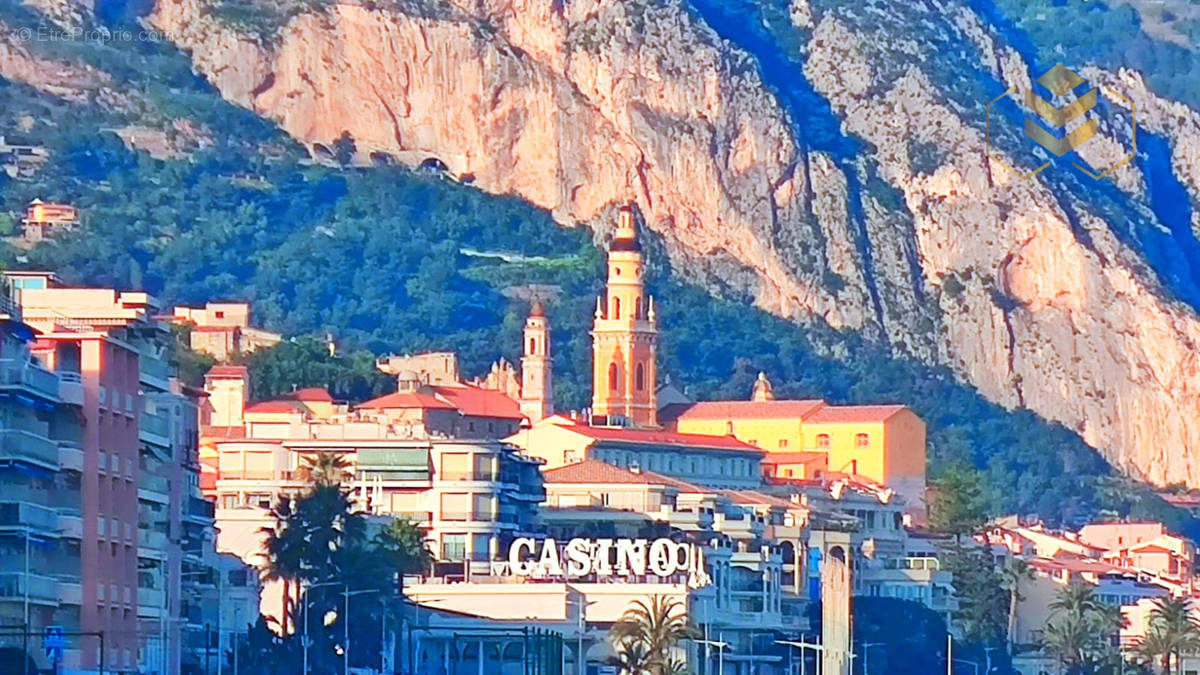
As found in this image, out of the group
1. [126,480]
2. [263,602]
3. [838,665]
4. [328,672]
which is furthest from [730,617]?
[126,480]

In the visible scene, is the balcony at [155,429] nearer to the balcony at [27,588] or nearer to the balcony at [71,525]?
the balcony at [71,525]

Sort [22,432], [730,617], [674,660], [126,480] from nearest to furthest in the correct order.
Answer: [22,432] < [126,480] < [674,660] < [730,617]

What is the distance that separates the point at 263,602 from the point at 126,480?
128 feet

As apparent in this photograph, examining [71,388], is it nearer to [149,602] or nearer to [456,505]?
[149,602]

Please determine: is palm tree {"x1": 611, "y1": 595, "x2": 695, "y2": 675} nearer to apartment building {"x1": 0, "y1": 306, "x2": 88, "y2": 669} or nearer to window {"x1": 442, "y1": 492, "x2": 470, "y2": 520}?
window {"x1": 442, "y1": 492, "x2": 470, "y2": 520}

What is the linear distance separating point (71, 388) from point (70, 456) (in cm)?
158

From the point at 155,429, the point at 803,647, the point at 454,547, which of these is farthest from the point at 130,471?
the point at 803,647

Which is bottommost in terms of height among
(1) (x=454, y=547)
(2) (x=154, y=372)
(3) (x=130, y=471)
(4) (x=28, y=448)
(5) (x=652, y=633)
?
(5) (x=652, y=633)

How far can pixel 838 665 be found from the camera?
7628 inches

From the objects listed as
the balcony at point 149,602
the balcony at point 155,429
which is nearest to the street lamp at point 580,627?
the balcony at point 155,429

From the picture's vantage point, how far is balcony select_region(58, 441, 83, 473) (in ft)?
373

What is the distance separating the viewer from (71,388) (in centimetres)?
11412

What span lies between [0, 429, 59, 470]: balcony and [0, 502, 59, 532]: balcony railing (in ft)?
3.24

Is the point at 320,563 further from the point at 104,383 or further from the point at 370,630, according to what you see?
the point at 104,383
